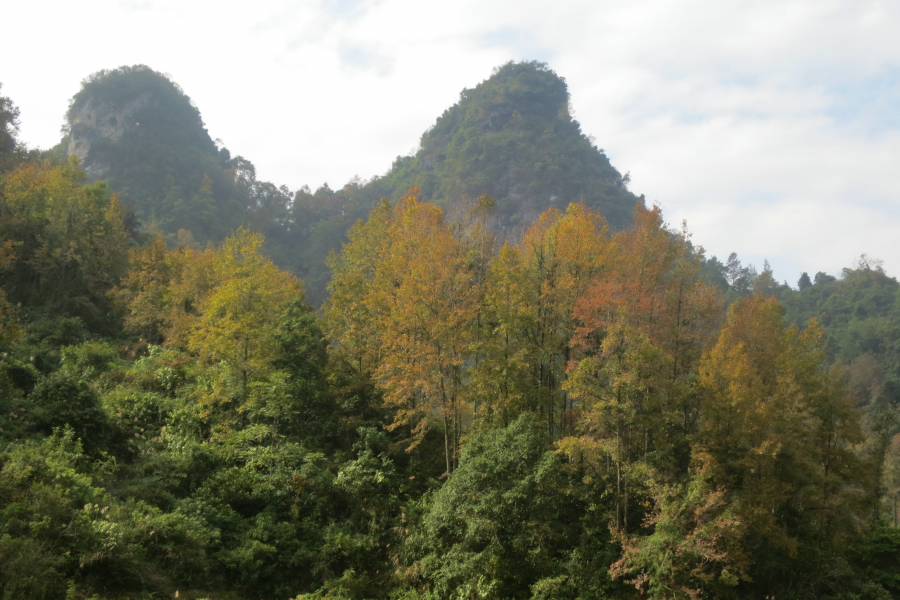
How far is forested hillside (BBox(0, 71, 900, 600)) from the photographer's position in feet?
49.0

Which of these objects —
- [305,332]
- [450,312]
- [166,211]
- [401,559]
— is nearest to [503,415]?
[450,312]

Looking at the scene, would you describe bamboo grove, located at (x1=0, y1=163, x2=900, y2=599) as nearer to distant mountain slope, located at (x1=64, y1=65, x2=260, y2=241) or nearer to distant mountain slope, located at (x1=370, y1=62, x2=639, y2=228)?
distant mountain slope, located at (x1=64, y1=65, x2=260, y2=241)

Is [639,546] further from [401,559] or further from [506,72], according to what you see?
[506,72]

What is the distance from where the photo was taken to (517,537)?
1597 centimetres

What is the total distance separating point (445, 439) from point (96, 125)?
338 feet

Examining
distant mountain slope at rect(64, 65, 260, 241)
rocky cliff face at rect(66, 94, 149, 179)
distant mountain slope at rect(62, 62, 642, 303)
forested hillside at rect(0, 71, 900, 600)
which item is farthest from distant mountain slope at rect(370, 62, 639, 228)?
forested hillside at rect(0, 71, 900, 600)

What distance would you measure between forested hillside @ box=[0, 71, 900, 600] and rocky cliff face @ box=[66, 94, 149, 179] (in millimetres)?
71076

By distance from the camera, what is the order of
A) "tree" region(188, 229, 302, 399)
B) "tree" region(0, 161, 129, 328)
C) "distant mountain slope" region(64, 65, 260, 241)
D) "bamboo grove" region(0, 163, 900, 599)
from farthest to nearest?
"distant mountain slope" region(64, 65, 260, 241)
"tree" region(0, 161, 129, 328)
"tree" region(188, 229, 302, 399)
"bamboo grove" region(0, 163, 900, 599)

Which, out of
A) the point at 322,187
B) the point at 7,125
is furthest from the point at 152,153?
the point at 7,125

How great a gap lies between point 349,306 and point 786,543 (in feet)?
64.4

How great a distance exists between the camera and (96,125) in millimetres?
95688

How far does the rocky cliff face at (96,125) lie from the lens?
91.0 m

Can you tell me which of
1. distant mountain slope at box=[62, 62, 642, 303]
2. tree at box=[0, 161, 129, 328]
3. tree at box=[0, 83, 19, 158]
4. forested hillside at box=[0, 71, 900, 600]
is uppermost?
distant mountain slope at box=[62, 62, 642, 303]

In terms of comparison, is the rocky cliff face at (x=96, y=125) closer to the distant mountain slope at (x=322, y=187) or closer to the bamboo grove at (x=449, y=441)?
the distant mountain slope at (x=322, y=187)
